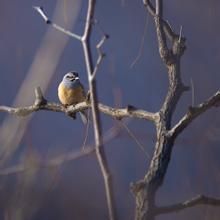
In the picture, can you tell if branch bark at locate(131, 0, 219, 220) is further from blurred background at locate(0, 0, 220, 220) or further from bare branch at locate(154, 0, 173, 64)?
blurred background at locate(0, 0, 220, 220)

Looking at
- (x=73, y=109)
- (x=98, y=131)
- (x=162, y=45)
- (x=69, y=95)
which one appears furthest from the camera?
(x=69, y=95)

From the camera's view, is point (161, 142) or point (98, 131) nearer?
point (98, 131)

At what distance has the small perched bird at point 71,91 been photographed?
121 inches

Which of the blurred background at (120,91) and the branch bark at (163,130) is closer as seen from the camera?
the branch bark at (163,130)

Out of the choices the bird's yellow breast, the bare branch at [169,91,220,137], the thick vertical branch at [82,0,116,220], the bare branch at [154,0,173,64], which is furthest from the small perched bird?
the thick vertical branch at [82,0,116,220]

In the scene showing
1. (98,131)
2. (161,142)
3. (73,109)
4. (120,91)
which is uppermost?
(120,91)

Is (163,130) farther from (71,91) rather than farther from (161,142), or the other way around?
Answer: (71,91)

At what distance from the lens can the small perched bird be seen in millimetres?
3086

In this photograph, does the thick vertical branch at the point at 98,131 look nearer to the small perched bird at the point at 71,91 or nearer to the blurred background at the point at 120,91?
the blurred background at the point at 120,91

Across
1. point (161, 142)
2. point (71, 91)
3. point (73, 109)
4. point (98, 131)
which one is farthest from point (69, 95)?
point (98, 131)

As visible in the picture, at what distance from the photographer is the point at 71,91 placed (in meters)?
3.10

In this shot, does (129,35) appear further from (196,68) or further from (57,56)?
(57,56)

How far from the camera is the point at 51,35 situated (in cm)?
130

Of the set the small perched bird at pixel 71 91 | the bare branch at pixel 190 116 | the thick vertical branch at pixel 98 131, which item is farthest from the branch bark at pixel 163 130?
the small perched bird at pixel 71 91
